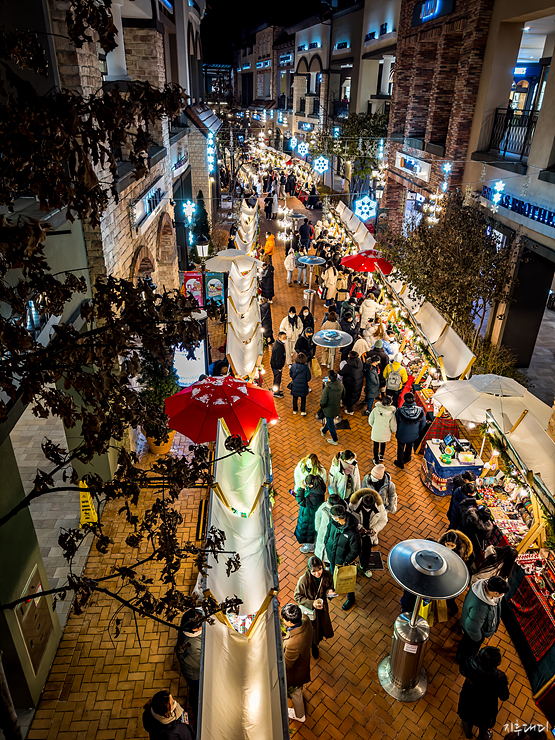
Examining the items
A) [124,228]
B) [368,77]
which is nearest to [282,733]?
[124,228]

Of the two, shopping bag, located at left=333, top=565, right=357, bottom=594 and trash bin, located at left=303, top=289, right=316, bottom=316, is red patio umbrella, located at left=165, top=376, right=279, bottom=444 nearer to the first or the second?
shopping bag, located at left=333, top=565, right=357, bottom=594

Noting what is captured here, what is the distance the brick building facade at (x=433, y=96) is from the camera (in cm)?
1312

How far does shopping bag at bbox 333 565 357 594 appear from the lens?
6082mm

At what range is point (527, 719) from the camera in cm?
532

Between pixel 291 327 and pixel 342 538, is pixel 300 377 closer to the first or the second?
pixel 291 327

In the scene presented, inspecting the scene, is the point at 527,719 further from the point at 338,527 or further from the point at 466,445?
the point at 466,445

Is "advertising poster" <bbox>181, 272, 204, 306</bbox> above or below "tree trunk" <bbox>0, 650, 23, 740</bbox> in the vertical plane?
below

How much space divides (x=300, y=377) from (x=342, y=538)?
4.41 m

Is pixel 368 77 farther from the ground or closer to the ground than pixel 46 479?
farther from the ground

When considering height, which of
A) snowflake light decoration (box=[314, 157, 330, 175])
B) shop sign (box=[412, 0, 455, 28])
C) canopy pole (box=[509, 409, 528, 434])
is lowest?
canopy pole (box=[509, 409, 528, 434])

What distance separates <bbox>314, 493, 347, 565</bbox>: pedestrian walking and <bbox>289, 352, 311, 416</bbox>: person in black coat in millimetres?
3798

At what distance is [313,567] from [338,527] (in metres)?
0.80

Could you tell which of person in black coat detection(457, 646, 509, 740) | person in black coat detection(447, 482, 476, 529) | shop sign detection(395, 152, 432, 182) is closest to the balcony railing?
shop sign detection(395, 152, 432, 182)

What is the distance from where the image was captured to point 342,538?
5.98 meters
